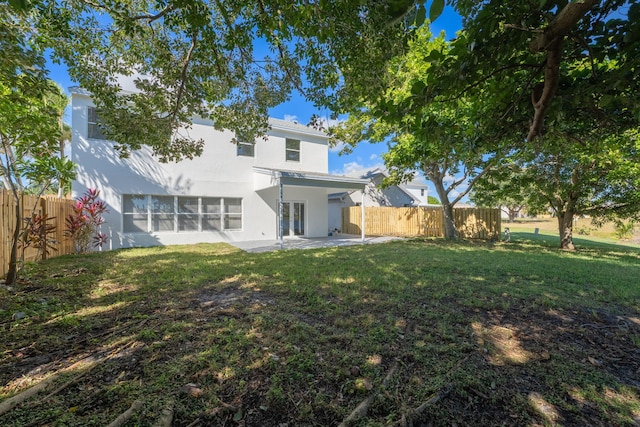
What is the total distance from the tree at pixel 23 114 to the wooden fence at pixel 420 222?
1517 centimetres

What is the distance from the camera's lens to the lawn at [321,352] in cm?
197

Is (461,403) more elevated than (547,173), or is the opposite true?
(547,173)

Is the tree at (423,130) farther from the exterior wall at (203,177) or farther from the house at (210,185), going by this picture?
the exterior wall at (203,177)

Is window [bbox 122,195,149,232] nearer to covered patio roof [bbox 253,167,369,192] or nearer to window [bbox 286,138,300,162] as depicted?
covered patio roof [bbox 253,167,369,192]

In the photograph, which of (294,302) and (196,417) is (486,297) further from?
(196,417)

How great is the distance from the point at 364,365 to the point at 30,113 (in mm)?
6009

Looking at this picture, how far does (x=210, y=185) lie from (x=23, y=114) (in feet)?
25.4


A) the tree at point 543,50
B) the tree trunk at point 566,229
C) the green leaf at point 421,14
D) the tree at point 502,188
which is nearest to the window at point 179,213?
the tree at point 543,50

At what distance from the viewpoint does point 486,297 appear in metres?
4.48

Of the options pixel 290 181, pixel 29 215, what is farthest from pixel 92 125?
pixel 290 181

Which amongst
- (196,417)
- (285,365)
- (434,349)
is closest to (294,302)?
(285,365)

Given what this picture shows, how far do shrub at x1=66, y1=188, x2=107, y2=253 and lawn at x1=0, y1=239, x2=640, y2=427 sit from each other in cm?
469

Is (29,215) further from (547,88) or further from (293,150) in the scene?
(547,88)

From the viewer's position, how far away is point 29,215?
21.9 feet
